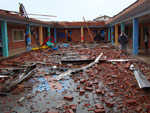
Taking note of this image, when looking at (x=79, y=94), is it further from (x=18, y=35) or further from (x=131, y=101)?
(x=18, y=35)

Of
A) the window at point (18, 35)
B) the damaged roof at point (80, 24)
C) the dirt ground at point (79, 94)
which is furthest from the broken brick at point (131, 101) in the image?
the damaged roof at point (80, 24)

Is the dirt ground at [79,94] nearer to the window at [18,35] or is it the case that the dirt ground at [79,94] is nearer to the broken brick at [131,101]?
the broken brick at [131,101]

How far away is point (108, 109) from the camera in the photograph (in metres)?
4.76

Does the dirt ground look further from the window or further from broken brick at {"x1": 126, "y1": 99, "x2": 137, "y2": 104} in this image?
the window

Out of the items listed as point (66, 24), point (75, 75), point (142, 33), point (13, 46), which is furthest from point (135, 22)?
point (66, 24)

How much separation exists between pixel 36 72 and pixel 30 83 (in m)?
1.72

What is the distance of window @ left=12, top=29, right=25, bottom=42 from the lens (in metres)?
18.2

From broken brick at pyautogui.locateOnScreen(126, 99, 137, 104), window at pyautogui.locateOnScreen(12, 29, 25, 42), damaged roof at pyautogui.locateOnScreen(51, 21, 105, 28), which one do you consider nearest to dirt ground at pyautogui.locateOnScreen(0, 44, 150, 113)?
broken brick at pyautogui.locateOnScreen(126, 99, 137, 104)

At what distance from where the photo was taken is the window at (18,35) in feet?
59.6

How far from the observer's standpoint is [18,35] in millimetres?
19250

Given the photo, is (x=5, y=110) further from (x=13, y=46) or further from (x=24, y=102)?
(x=13, y=46)

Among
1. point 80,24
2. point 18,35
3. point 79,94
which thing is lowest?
point 79,94

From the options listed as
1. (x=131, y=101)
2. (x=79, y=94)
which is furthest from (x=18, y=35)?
(x=131, y=101)

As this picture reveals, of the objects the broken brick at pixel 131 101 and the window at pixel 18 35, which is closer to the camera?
the broken brick at pixel 131 101
